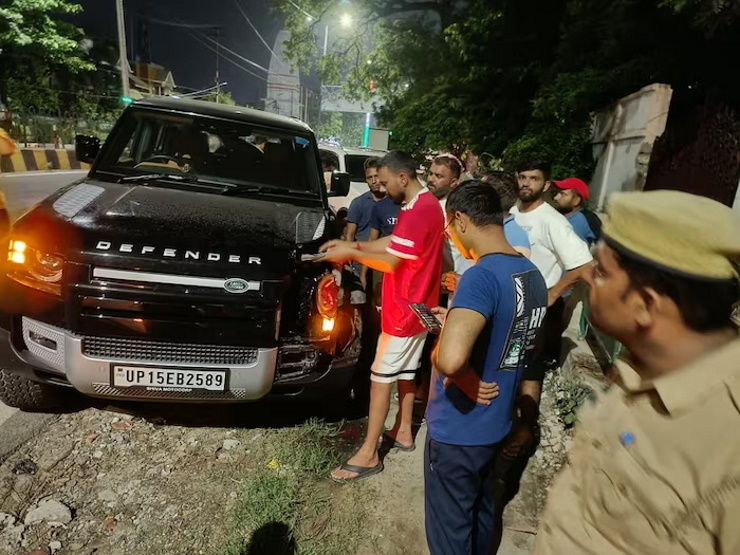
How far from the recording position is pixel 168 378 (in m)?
2.68

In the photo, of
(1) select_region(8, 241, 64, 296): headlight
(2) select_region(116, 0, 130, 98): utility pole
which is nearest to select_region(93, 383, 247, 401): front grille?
(1) select_region(8, 241, 64, 296): headlight

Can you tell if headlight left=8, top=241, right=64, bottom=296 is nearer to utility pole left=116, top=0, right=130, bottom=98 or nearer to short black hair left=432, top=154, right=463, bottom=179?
short black hair left=432, top=154, right=463, bottom=179

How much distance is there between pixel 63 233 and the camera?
2.64 meters

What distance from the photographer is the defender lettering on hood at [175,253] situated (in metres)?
2.57

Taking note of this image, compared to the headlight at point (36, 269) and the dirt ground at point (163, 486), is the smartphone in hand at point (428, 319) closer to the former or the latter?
the dirt ground at point (163, 486)

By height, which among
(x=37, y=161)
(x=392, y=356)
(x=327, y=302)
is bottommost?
(x=37, y=161)

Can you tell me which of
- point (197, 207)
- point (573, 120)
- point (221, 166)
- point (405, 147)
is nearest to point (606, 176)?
point (573, 120)

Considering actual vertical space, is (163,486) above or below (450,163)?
below

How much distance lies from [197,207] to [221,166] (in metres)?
0.88

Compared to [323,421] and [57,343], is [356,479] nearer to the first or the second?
[323,421]

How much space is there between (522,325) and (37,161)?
1855 centimetres

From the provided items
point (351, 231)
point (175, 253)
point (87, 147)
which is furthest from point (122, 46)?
point (175, 253)

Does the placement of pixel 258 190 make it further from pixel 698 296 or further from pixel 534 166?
pixel 698 296

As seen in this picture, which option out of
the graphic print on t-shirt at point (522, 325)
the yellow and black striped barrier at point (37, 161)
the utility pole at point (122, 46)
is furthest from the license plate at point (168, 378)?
the utility pole at point (122, 46)
